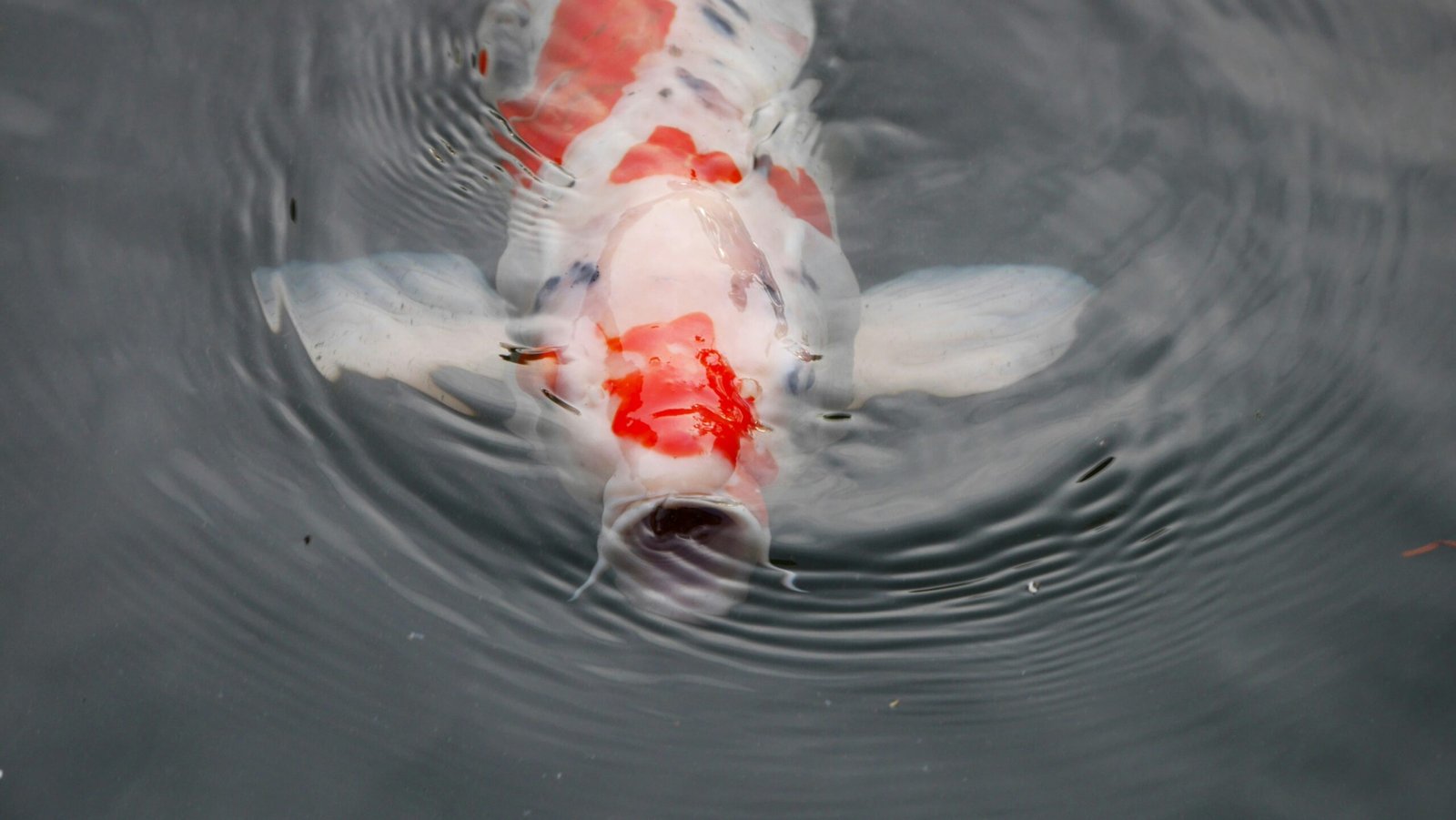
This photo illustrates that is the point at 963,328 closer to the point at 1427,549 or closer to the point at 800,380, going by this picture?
the point at 800,380

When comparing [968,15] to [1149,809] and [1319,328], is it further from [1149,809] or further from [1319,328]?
→ [1149,809]

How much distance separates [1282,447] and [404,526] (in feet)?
5.58

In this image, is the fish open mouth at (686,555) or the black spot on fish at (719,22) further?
the black spot on fish at (719,22)

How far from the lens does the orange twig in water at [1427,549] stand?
8.22ft

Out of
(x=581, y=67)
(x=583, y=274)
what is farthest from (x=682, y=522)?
(x=581, y=67)

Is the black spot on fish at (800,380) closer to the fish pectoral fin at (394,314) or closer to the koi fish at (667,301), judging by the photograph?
the koi fish at (667,301)

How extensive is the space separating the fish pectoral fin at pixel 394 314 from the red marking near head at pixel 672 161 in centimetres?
40

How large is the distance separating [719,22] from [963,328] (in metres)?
1.01

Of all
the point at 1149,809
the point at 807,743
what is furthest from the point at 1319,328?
the point at 807,743

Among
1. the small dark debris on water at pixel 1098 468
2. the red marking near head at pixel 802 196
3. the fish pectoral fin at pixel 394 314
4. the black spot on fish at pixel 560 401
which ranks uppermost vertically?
the red marking near head at pixel 802 196

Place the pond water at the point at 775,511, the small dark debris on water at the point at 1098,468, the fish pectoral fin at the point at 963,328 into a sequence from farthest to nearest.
Result: the fish pectoral fin at the point at 963,328
the small dark debris on water at the point at 1098,468
the pond water at the point at 775,511

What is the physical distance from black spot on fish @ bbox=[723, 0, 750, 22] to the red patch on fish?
114cm

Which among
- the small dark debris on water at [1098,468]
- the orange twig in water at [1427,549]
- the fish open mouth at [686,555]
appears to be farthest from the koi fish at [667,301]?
the orange twig in water at [1427,549]

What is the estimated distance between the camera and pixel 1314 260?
3051mm
